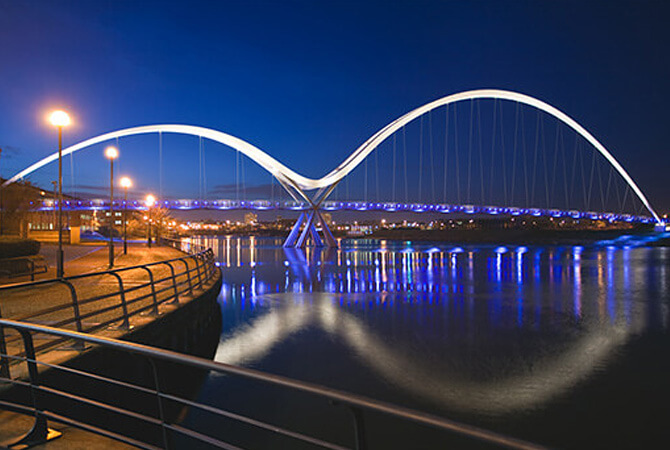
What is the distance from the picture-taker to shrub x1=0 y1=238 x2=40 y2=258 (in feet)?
58.4

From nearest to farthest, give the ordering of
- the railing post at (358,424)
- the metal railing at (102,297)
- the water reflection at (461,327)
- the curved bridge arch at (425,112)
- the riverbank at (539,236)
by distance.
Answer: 1. the railing post at (358,424)
2. the metal railing at (102,297)
3. the water reflection at (461,327)
4. the curved bridge arch at (425,112)
5. the riverbank at (539,236)

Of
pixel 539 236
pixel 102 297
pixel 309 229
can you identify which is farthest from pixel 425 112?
pixel 102 297

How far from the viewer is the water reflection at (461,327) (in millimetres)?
9414

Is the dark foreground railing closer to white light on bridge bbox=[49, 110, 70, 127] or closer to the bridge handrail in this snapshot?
the bridge handrail

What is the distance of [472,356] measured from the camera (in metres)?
11.2

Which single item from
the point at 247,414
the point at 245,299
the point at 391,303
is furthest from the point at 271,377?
the point at 245,299

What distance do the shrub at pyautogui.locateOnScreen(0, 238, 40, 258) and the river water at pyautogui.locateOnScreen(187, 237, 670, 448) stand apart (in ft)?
27.1

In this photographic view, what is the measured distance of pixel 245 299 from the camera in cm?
2044

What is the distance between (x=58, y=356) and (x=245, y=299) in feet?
47.3

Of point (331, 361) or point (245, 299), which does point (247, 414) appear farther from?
point (245, 299)

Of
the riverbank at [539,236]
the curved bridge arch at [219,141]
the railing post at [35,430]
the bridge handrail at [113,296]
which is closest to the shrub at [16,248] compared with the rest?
the bridge handrail at [113,296]

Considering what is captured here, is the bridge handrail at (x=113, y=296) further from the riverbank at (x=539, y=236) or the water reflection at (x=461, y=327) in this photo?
the riverbank at (x=539, y=236)

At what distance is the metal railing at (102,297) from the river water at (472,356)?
2.09 meters

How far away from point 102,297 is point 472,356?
27.7 feet
